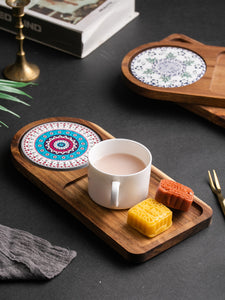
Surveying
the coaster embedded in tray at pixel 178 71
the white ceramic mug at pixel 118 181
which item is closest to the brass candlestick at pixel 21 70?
the coaster embedded in tray at pixel 178 71

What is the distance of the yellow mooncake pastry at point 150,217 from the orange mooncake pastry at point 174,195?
2cm

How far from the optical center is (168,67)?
1577 mm

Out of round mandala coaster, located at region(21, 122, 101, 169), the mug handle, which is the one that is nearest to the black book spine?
round mandala coaster, located at region(21, 122, 101, 169)

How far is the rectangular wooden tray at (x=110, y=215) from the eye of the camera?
1.11m

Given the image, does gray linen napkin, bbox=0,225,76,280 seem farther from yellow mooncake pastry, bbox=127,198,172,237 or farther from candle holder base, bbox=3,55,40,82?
candle holder base, bbox=3,55,40,82

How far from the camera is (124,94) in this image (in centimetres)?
155

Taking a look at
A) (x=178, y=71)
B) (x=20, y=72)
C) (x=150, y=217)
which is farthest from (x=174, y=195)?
(x=20, y=72)

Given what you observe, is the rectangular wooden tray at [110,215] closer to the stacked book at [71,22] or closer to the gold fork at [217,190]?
the gold fork at [217,190]

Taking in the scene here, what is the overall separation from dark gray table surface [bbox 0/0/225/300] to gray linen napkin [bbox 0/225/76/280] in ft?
0.06

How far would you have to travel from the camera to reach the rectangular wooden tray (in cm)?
111

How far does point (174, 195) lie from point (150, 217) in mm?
70

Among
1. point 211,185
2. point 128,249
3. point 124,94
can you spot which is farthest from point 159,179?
point 124,94

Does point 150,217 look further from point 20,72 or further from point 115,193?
point 20,72

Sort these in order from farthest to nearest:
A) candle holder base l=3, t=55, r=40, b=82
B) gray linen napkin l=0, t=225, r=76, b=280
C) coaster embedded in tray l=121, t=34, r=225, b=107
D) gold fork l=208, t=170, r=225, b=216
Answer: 1. candle holder base l=3, t=55, r=40, b=82
2. coaster embedded in tray l=121, t=34, r=225, b=107
3. gold fork l=208, t=170, r=225, b=216
4. gray linen napkin l=0, t=225, r=76, b=280
